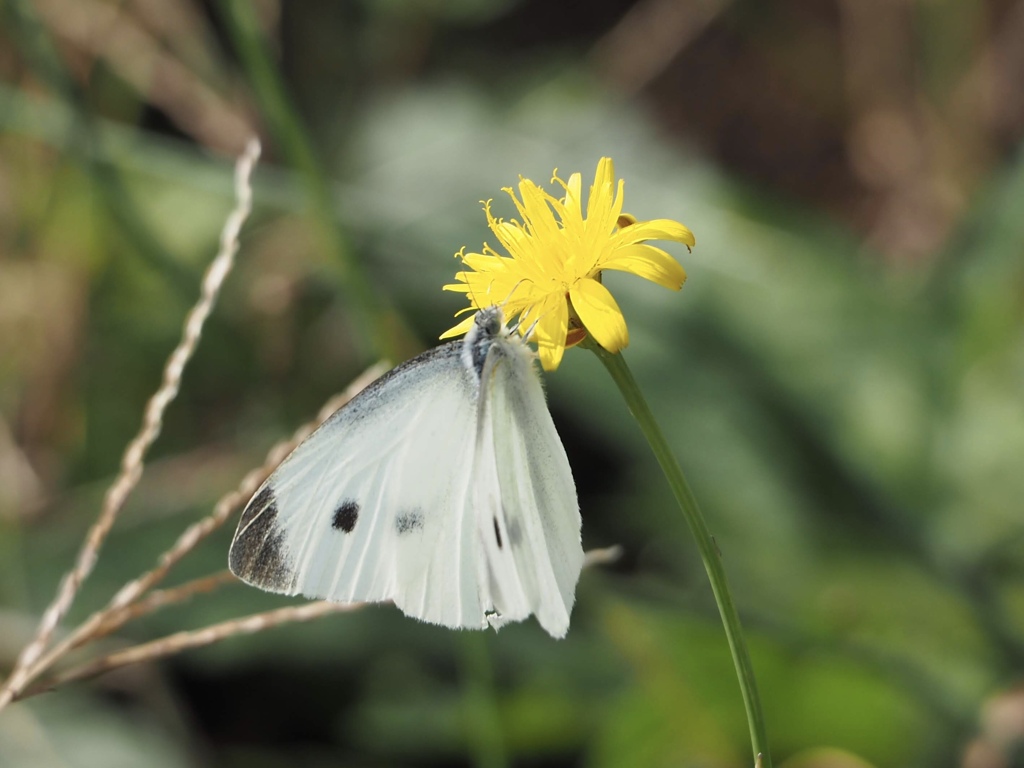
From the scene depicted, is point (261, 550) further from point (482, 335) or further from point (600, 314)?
point (600, 314)

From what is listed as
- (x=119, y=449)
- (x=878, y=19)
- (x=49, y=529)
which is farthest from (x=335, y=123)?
(x=878, y=19)

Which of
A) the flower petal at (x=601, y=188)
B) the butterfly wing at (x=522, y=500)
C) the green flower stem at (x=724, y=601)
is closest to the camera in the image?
the green flower stem at (x=724, y=601)

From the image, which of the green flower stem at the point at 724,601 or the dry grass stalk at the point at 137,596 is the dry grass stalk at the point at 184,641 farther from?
the green flower stem at the point at 724,601

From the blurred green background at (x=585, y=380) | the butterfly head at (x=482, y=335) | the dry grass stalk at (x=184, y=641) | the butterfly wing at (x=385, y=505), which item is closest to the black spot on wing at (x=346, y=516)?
the butterfly wing at (x=385, y=505)

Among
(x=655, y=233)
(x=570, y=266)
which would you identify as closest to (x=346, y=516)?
(x=570, y=266)

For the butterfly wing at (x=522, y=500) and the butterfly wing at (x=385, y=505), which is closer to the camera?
the butterfly wing at (x=522, y=500)

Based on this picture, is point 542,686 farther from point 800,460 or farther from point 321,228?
point 321,228

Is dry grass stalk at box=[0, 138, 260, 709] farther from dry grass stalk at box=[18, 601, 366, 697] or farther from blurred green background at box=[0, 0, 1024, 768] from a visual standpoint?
blurred green background at box=[0, 0, 1024, 768]
